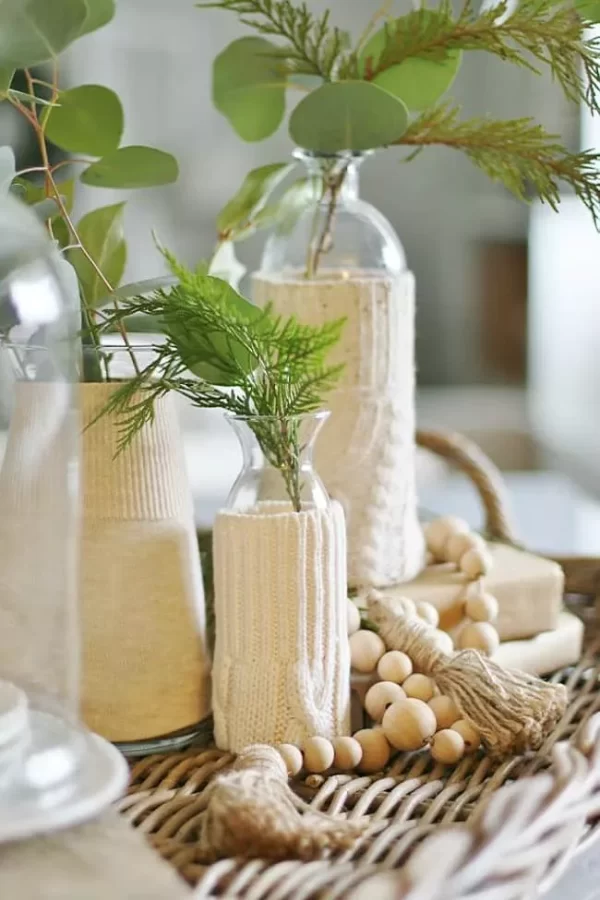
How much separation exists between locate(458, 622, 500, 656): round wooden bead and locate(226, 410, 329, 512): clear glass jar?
13 cm

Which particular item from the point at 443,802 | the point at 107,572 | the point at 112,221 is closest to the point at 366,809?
the point at 443,802

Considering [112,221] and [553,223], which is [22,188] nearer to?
[112,221]

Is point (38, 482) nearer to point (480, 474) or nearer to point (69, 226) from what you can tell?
point (69, 226)

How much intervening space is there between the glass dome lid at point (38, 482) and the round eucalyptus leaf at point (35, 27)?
0.09 metres

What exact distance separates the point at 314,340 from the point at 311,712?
0.58ft

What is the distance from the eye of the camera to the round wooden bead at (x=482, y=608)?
66cm

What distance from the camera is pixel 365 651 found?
2.01 feet

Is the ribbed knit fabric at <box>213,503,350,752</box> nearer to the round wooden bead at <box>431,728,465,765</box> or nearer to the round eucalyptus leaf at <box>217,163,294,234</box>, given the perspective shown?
the round wooden bead at <box>431,728,465,765</box>

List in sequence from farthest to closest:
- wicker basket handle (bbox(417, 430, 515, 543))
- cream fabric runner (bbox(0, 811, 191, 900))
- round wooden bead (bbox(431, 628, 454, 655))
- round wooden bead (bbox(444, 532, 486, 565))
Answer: wicker basket handle (bbox(417, 430, 515, 543)), round wooden bead (bbox(444, 532, 486, 565)), round wooden bead (bbox(431, 628, 454, 655)), cream fabric runner (bbox(0, 811, 191, 900))

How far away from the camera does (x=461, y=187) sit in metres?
2.59

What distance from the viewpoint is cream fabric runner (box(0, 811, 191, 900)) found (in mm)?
377

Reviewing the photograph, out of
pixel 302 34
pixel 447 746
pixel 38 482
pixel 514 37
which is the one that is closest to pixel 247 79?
pixel 302 34

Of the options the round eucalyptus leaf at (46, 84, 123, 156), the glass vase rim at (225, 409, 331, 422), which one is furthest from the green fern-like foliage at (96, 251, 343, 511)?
the round eucalyptus leaf at (46, 84, 123, 156)

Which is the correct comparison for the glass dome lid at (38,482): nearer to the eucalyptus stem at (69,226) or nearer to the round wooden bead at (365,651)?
the eucalyptus stem at (69,226)
